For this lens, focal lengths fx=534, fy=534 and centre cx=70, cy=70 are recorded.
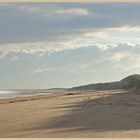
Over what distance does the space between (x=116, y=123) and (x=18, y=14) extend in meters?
1.71

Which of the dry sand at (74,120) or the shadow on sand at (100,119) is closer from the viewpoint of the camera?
the dry sand at (74,120)

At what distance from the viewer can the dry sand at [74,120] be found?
5.91 m

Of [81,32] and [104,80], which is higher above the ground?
[81,32]

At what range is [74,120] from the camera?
6.29 m

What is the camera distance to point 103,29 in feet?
21.1

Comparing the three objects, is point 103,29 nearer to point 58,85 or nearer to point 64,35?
point 64,35

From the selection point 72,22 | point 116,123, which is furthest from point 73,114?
point 72,22

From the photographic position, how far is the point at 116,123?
6109mm

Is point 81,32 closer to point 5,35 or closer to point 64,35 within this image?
point 64,35

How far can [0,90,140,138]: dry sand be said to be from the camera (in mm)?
5906

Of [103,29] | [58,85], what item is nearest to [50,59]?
[58,85]

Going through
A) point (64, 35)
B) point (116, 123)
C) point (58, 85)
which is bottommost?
point (116, 123)

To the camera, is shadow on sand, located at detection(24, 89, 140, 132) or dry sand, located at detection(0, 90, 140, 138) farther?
shadow on sand, located at detection(24, 89, 140, 132)

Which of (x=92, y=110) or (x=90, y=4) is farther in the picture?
(x=92, y=110)
